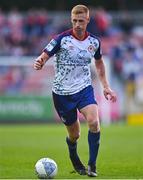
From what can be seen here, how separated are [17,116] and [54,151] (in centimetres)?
1165

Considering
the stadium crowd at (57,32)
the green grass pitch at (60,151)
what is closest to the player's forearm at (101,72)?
the green grass pitch at (60,151)

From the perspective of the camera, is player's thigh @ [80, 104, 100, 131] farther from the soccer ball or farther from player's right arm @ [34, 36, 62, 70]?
player's right arm @ [34, 36, 62, 70]

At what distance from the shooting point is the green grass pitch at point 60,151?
40.5 feet

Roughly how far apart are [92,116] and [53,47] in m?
1.21

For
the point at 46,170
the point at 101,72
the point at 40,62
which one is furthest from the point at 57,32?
the point at 46,170

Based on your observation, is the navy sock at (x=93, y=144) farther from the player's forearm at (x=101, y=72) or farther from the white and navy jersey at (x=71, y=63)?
the player's forearm at (x=101, y=72)

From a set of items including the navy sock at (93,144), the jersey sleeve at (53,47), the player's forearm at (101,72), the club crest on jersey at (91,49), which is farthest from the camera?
the player's forearm at (101,72)

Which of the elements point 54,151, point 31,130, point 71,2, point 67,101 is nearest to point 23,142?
point 54,151

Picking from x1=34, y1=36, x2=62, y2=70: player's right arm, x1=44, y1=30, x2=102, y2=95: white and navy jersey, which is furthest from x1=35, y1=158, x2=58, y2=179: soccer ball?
x1=34, y1=36, x2=62, y2=70: player's right arm

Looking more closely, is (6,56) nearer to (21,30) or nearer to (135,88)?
(21,30)

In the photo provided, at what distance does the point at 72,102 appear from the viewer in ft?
39.4

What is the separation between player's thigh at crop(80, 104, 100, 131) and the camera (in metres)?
11.6

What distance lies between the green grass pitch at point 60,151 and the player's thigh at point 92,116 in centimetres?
76

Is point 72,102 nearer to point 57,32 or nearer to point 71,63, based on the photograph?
point 71,63
